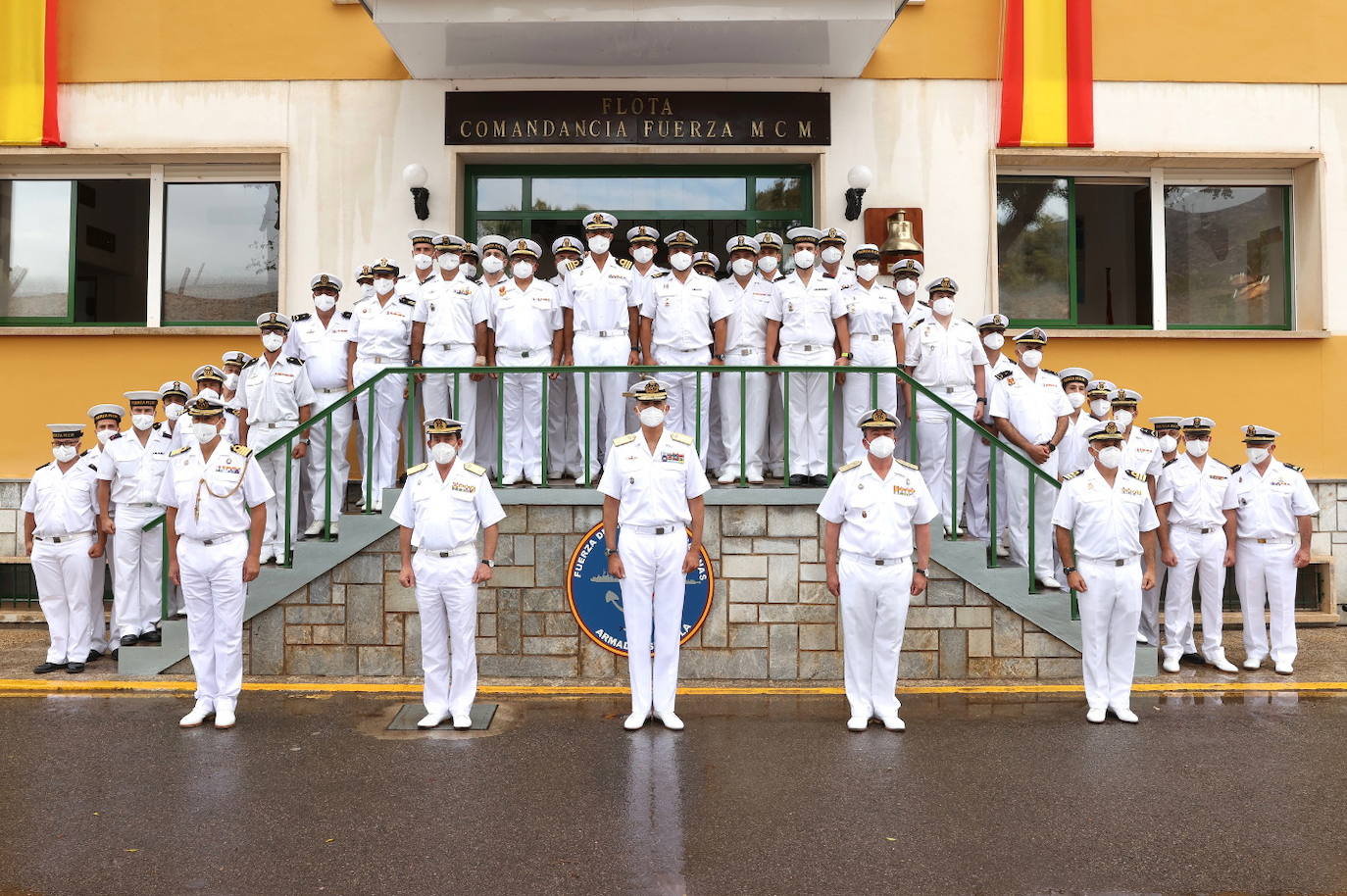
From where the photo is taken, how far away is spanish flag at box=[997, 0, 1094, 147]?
10500mm

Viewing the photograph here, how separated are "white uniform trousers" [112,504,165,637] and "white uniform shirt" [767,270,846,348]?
516 centimetres

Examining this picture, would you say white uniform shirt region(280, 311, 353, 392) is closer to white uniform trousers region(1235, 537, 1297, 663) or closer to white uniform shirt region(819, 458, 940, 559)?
white uniform shirt region(819, 458, 940, 559)

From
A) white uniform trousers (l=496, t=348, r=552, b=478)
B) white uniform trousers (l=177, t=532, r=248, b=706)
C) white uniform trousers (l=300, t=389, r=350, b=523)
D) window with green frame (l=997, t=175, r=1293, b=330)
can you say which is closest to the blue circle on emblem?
white uniform trousers (l=496, t=348, r=552, b=478)

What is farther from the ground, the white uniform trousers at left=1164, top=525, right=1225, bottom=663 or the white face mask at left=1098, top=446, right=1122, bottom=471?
the white face mask at left=1098, top=446, right=1122, bottom=471

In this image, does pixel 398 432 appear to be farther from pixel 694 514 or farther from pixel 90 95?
pixel 90 95

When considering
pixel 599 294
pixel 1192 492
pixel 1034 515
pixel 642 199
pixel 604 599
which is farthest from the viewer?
pixel 642 199

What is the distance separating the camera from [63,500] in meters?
7.95

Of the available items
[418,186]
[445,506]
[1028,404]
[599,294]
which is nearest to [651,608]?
[445,506]

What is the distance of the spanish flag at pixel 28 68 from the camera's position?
1040 cm

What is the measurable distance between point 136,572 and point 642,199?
19.8ft

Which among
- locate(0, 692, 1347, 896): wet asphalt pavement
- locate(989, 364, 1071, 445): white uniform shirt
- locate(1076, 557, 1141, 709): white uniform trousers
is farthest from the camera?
locate(989, 364, 1071, 445): white uniform shirt

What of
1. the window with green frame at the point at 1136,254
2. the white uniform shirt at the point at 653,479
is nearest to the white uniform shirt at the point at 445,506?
the white uniform shirt at the point at 653,479

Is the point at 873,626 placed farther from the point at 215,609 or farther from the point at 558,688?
the point at 215,609

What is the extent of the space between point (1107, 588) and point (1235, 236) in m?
6.69
